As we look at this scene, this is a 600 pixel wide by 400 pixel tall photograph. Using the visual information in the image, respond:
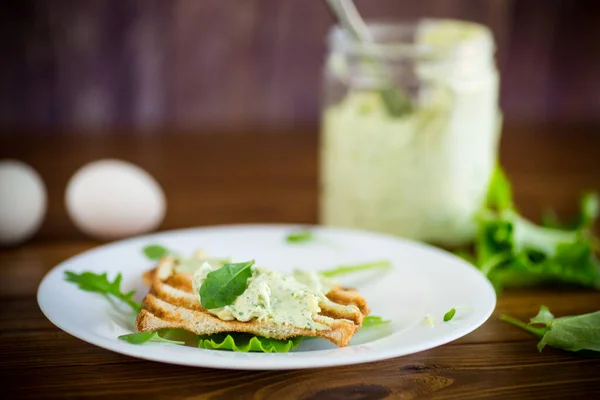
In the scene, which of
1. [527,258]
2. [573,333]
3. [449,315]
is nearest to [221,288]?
[449,315]

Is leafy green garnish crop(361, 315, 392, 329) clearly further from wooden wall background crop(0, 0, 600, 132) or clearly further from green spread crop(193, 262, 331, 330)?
wooden wall background crop(0, 0, 600, 132)

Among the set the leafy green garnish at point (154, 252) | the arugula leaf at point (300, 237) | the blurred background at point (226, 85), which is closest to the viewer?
the leafy green garnish at point (154, 252)

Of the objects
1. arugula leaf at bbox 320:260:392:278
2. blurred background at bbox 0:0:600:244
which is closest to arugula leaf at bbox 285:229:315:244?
arugula leaf at bbox 320:260:392:278

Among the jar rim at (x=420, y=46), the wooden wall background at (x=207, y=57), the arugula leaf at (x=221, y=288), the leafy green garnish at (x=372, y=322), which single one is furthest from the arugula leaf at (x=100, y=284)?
the wooden wall background at (x=207, y=57)

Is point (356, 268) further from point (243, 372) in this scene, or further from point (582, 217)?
point (582, 217)

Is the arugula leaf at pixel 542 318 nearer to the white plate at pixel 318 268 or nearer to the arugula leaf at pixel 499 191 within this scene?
the white plate at pixel 318 268

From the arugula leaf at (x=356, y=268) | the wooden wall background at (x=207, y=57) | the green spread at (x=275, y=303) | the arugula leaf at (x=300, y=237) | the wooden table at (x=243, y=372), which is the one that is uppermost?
the wooden wall background at (x=207, y=57)

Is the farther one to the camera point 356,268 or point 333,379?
point 356,268
